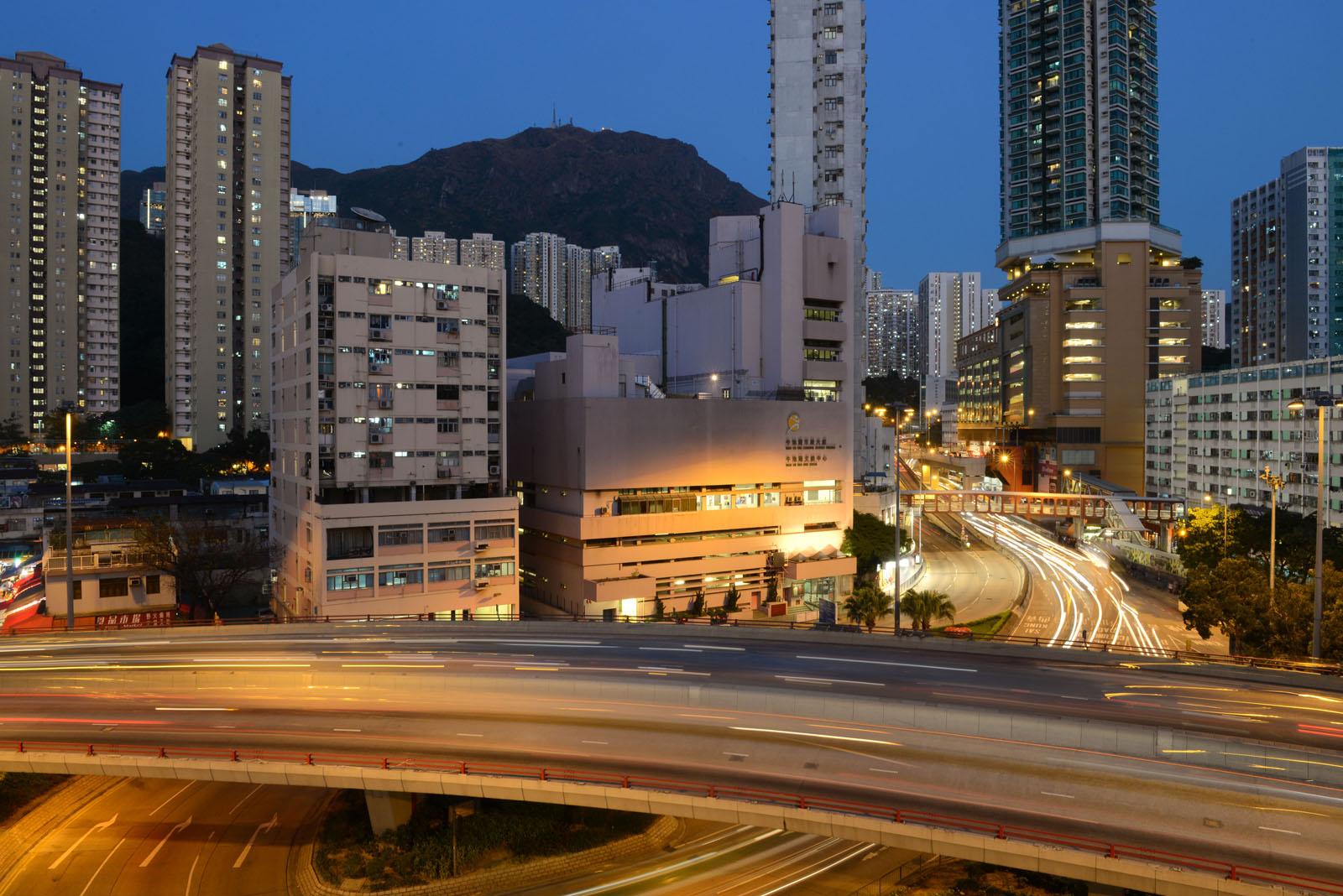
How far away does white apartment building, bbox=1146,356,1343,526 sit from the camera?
6819 centimetres

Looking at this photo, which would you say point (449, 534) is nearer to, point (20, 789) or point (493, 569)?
point (493, 569)

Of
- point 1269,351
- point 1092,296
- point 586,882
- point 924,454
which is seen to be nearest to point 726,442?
point 586,882

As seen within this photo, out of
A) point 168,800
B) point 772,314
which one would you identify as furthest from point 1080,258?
point 168,800

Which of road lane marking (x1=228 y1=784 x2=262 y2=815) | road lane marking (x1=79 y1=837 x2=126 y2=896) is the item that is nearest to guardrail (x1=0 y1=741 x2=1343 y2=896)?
road lane marking (x1=79 y1=837 x2=126 y2=896)

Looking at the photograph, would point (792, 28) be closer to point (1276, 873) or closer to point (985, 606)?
point (985, 606)

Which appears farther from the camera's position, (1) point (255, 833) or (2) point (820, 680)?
(1) point (255, 833)

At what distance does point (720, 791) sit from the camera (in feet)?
63.1

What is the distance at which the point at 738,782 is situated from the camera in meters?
20.0

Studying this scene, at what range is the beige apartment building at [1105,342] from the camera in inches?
4220

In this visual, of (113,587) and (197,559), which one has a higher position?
(197,559)

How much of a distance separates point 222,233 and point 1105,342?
4484 inches

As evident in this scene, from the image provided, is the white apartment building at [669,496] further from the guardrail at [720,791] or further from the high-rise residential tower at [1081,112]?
the high-rise residential tower at [1081,112]

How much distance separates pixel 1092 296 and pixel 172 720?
112653mm

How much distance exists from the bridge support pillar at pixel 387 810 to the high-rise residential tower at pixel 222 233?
98.1 meters
